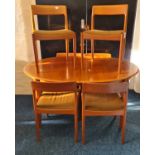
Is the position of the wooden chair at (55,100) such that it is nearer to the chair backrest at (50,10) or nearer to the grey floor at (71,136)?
the grey floor at (71,136)

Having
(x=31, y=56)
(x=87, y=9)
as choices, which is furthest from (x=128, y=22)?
(x=31, y=56)

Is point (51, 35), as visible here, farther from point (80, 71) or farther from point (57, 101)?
point (57, 101)

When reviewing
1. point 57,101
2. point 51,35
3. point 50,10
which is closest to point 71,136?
point 57,101

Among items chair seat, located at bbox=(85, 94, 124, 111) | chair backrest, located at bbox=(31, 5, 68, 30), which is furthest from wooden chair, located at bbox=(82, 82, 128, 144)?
chair backrest, located at bbox=(31, 5, 68, 30)

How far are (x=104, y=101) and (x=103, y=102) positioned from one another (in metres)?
0.02

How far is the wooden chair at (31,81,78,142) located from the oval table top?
0.13m

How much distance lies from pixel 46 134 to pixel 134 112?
3.59 feet

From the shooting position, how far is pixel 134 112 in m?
2.56

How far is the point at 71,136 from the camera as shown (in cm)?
214

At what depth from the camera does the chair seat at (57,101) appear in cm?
196

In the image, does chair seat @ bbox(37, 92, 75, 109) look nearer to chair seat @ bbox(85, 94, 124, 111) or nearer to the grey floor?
chair seat @ bbox(85, 94, 124, 111)

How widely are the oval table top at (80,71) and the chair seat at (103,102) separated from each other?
227 millimetres

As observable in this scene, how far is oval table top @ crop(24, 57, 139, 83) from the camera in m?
1.96

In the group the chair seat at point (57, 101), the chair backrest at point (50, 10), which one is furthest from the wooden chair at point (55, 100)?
the chair backrest at point (50, 10)
